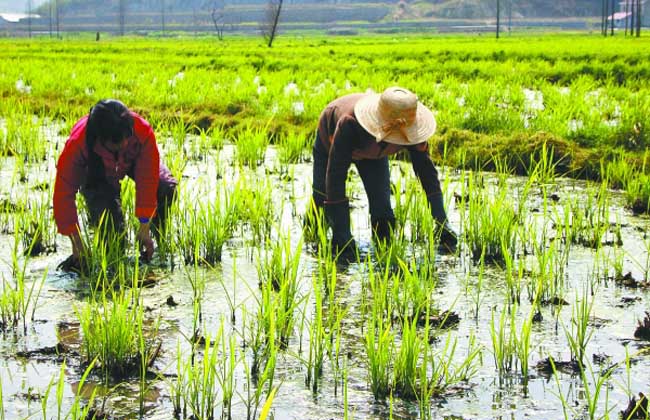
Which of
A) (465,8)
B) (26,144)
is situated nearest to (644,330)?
(26,144)

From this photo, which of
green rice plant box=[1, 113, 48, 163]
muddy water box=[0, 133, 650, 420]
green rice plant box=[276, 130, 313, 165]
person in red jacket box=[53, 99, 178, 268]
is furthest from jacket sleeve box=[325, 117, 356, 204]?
green rice plant box=[1, 113, 48, 163]

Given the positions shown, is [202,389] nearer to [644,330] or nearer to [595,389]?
[595,389]

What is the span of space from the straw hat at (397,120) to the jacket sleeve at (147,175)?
0.92m

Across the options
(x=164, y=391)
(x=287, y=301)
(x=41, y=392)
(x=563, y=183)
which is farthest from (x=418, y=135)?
(x=563, y=183)

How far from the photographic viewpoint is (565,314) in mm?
3037

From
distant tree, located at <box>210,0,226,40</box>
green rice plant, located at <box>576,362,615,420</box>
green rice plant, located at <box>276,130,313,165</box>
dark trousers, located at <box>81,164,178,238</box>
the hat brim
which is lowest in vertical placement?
green rice plant, located at <box>576,362,615,420</box>

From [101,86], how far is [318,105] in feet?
14.8

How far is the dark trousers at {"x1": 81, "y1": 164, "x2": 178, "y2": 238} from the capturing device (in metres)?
3.66

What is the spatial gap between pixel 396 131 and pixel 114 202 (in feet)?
4.63

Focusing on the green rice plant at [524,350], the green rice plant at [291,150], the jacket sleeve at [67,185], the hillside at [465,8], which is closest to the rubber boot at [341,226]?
the jacket sleeve at [67,185]

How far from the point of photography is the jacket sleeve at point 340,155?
355 cm

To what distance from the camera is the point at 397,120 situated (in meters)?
3.28

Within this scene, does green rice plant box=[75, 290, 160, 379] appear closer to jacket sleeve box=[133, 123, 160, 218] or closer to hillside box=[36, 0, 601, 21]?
jacket sleeve box=[133, 123, 160, 218]

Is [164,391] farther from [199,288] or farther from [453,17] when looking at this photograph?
[453,17]
